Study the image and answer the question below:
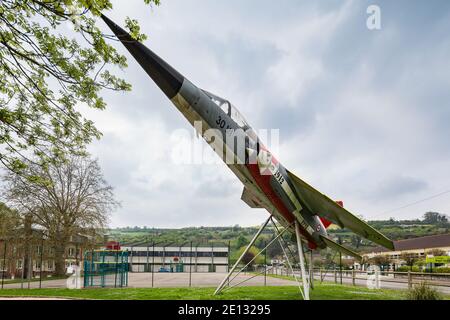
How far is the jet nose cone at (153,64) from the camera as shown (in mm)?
5684

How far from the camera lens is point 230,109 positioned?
7754 millimetres

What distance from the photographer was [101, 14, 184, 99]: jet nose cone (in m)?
5.68

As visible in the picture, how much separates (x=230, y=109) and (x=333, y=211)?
470cm

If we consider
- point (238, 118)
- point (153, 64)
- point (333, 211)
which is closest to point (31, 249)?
point (238, 118)

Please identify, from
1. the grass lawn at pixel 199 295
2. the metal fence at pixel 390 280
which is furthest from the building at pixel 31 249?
the metal fence at pixel 390 280

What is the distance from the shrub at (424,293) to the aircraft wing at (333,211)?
1.62 metres

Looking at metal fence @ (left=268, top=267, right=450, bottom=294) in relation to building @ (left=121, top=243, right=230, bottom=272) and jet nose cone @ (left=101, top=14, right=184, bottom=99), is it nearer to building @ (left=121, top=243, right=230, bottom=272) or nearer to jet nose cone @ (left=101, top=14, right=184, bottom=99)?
jet nose cone @ (left=101, top=14, right=184, bottom=99)

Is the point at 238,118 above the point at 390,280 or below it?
above

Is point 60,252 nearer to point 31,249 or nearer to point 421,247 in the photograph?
point 31,249

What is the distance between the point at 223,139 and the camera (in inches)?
296

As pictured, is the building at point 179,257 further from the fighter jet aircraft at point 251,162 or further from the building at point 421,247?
the fighter jet aircraft at point 251,162

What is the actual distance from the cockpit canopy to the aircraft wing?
237 centimetres

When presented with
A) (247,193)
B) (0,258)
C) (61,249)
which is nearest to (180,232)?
(0,258)

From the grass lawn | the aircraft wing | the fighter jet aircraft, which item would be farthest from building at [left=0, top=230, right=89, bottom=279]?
the aircraft wing
